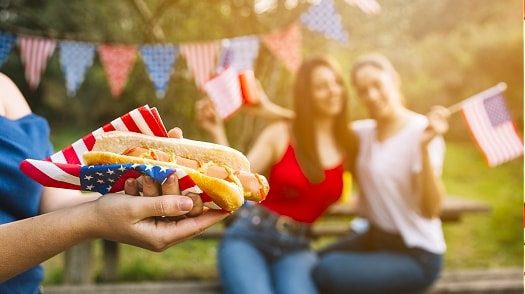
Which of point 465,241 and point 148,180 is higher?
point 148,180


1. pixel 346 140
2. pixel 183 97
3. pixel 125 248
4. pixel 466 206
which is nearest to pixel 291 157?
pixel 346 140

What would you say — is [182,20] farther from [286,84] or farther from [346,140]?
[346,140]

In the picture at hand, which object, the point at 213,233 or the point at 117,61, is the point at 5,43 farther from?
the point at 213,233

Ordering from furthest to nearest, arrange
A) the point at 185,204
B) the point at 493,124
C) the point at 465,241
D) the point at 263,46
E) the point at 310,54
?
the point at 465,241 → the point at 310,54 → the point at 263,46 → the point at 493,124 → the point at 185,204

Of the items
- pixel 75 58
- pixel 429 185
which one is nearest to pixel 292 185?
pixel 429 185

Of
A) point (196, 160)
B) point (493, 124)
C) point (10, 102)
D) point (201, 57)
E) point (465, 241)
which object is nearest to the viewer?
point (196, 160)

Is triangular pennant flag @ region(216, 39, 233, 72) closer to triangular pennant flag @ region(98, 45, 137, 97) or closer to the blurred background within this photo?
the blurred background
